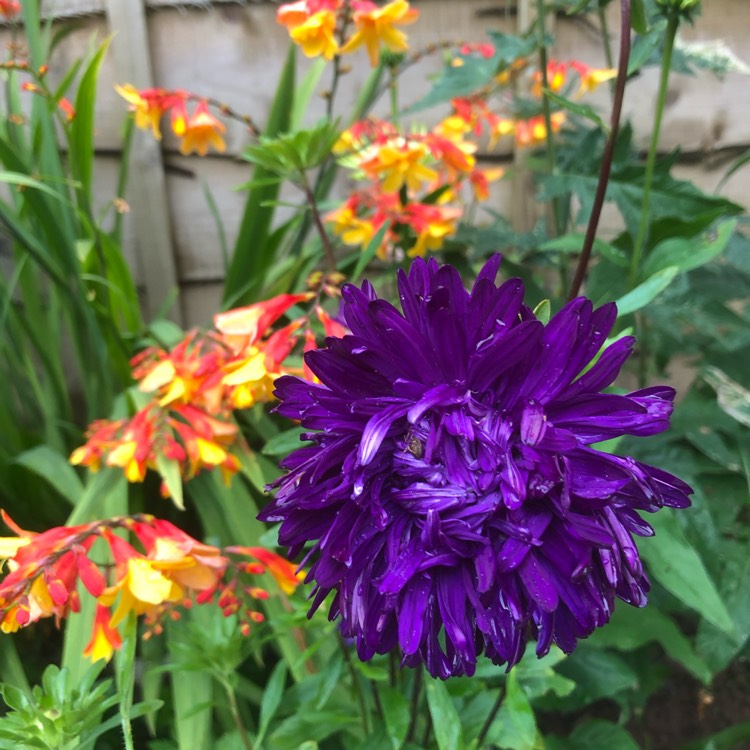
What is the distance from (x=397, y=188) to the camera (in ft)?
2.16

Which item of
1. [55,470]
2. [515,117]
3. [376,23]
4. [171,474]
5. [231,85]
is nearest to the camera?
[171,474]

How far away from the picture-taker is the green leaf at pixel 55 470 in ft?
2.28

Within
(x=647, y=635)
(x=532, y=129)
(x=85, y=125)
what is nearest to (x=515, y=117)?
(x=532, y=129)

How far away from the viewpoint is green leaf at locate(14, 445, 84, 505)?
2.28 feet

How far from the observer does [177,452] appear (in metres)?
0.51

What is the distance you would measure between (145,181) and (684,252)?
86 cm

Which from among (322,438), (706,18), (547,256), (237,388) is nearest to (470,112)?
(547,256)

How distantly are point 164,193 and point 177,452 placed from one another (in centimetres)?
66

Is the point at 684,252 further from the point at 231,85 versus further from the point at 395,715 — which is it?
the point at 231,85

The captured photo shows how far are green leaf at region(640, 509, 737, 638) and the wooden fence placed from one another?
2.21 feet

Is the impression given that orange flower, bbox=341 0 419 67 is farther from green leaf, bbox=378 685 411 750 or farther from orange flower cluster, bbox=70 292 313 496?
green leaf, bbox=378 685 411 750

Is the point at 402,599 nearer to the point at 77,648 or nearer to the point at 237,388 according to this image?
the point at 237,388

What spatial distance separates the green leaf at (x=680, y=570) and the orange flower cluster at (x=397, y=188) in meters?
0.36

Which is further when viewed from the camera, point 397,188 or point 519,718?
point 397,188
